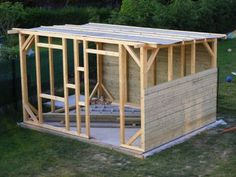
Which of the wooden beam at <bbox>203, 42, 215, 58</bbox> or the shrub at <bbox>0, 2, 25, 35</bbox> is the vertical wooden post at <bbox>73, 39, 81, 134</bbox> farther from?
the shrub at <bbox>0, 2, 25, 35</bbox>

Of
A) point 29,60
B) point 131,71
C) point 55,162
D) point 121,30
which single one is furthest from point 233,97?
point 55,162

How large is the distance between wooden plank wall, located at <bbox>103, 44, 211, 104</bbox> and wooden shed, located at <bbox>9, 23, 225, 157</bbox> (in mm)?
25

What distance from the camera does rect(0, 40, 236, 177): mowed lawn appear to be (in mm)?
9539

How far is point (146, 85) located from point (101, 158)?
1719mm

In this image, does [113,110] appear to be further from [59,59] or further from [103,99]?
[59,59]

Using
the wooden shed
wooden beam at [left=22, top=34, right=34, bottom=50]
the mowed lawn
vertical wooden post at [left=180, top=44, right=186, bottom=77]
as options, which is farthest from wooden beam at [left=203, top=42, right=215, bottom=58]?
wooden beam at [left=22, top=34, right=34, bottom=50]

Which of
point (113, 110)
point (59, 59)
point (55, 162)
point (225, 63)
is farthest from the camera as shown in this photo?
point (225, 63)

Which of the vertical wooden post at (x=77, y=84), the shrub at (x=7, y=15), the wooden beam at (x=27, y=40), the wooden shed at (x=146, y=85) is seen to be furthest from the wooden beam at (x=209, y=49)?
the shrub at (x=7, y=15)

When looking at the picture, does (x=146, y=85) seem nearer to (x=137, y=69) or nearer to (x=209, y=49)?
(x=209, y=49)

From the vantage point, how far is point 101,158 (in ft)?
33.6

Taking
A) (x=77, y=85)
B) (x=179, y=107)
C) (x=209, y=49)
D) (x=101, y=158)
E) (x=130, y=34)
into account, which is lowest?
(x=101, y=158)

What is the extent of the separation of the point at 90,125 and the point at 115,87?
259cm

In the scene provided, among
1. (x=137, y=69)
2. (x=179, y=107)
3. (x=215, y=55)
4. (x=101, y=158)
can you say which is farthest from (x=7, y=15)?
(x=101, y=158)

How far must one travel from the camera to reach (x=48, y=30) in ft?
39.4
